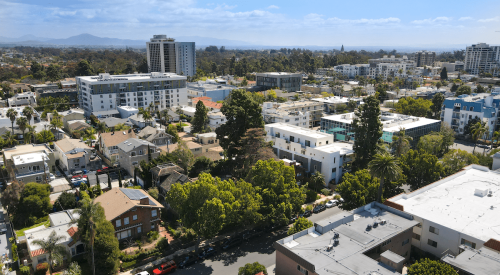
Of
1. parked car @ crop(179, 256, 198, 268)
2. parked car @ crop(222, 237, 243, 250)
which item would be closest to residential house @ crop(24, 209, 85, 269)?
parked car @ crop(179, 256, 198, 268)

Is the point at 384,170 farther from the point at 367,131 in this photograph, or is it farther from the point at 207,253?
the point at 207,253

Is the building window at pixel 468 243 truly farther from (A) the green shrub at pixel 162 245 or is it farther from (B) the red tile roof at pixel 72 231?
(B) the red tile roof at pixel 72 231

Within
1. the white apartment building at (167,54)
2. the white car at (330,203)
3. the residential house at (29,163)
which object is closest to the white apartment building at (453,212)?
the white car at (330,203)

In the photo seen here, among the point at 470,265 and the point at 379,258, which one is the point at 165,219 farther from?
the point at 470,265

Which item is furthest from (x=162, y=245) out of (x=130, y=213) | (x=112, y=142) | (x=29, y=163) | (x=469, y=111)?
(x=469, y=111)

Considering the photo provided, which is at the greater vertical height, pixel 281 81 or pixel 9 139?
pixel 281 81

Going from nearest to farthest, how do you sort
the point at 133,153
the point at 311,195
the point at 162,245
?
the point at 162,245
the point at 311,195
the point at 133,153
